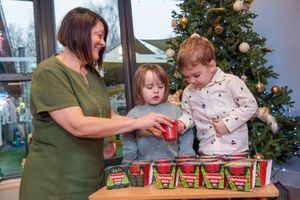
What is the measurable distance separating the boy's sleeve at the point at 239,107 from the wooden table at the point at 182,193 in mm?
535

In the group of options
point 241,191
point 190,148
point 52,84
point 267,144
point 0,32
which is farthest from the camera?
point 0,32

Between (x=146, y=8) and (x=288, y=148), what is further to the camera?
(x=146, y=8)

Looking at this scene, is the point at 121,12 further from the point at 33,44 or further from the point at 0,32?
the point at 0,32

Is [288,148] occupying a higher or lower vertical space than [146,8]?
lower

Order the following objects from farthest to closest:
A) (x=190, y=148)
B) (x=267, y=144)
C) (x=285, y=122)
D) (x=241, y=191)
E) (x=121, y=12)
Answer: (x=121, y=12) < (x=285, y=122) < (x=267, y=144) < (x=190, y=148) < (x=241, y=191)

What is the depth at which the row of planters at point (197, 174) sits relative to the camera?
A: 1063mm

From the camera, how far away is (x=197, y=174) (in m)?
1.13

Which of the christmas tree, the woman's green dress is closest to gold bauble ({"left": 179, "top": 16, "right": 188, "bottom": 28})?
Answer: the christmas tree

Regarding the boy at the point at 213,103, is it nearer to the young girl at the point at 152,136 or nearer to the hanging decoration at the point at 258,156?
the young girl at the point at 152,136

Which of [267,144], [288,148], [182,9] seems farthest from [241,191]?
[182,9]

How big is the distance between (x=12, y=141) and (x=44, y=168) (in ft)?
7.21

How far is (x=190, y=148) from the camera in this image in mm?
1690

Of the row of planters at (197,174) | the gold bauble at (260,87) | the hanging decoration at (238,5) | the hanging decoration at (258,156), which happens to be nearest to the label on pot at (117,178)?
the row of planters at (197,174)

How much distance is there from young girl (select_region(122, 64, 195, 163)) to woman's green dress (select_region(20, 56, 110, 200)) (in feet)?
1.16
